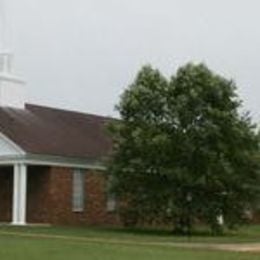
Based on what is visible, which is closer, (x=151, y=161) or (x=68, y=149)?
(x=151, y=161)

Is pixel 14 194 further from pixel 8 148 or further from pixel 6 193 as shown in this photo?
pixel 6 193

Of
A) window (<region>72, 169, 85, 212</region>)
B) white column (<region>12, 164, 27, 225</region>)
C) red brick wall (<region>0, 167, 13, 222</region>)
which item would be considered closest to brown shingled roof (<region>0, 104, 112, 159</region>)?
window (<region>72, 169, 85, 212</region>)

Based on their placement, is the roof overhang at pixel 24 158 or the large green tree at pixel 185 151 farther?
the roof overhang at pixel 24 158

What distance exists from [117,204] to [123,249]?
1657cm

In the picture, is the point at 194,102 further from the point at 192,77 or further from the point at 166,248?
the point at 166,248

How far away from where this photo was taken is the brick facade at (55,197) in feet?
149

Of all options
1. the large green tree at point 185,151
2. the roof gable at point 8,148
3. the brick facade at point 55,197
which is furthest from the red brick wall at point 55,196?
the large green tree at point 185,151

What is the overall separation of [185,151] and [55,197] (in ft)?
26.7

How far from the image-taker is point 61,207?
4581 cm

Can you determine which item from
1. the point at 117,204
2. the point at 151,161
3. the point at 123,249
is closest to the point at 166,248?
the point at 123,249

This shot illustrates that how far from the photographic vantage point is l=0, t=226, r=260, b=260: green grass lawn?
2511 cm

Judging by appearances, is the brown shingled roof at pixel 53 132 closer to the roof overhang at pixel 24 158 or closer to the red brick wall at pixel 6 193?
the roof overhang at pixel 24 158

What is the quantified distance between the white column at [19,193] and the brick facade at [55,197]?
1.18m

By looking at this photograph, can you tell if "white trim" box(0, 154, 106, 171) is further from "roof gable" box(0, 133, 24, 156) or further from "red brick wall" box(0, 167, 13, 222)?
"red brick wall" box(0, 167, 13, 222)
